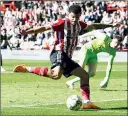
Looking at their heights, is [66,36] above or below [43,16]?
above

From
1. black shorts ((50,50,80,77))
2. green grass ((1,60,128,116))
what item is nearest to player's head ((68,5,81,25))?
black shorts ((50,50,80,77))

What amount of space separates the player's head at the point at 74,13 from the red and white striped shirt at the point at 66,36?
5.1 inches

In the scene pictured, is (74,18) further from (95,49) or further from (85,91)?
(95,49)

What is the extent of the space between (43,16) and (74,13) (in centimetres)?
3247

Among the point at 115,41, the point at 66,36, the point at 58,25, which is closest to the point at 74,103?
the point at 66,36

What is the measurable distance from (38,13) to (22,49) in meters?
5.08

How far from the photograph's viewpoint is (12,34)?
41.8m

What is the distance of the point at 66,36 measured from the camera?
11.7m

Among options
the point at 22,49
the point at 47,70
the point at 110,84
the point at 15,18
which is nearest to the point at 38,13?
the point at 15,18

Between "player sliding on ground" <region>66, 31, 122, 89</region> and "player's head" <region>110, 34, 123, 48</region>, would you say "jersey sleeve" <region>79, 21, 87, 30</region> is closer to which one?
"player's head" <region>110, 34, 123, 48</region>

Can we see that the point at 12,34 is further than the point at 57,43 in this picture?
Yes

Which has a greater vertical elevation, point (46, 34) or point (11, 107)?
point (11, 107)

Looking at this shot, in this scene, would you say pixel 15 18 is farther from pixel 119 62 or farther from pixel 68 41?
pixel 68 41

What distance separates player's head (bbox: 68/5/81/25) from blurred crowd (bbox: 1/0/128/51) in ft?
91.1
